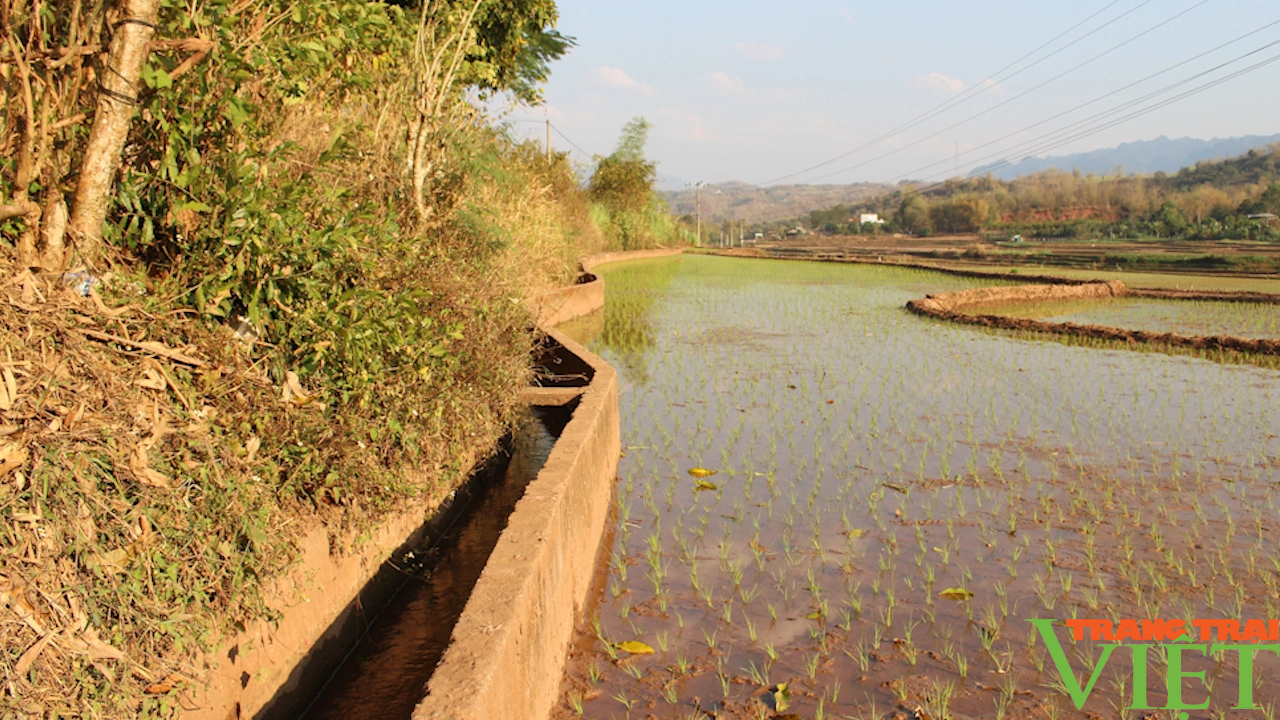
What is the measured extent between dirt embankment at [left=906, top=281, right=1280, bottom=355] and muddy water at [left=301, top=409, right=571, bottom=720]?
9828 millimetres

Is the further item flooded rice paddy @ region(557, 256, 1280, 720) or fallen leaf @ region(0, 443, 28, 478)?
flooded rice paddy @ region(557, 256, 1280, 720)

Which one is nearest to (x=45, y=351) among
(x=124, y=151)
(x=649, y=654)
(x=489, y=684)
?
(x=124, y=151)

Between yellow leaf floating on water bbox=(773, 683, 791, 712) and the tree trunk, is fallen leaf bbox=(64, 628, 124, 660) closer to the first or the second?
the tree trunk

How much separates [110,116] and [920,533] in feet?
14.1

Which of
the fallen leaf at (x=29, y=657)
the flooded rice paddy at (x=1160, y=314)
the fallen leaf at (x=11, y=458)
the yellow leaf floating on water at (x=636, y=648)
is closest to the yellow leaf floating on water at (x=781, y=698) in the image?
the yellow leaf floating on water at (x=636, y=648)

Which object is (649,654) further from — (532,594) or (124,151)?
(124,151)

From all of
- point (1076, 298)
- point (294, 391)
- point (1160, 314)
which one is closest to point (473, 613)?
point (294, 391)

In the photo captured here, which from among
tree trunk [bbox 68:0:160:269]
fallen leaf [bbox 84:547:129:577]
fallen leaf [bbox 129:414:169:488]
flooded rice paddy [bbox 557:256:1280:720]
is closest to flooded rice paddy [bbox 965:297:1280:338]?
flooded rice paddy [bbox 557:256:1280:720]

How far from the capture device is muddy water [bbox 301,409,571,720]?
3.34 metres

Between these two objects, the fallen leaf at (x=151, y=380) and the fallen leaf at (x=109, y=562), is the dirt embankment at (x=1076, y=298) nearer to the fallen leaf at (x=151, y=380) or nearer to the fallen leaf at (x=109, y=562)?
the fallen leaf at (x=151, y=380)

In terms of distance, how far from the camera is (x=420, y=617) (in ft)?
13.1

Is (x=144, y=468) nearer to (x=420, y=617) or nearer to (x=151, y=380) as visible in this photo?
(x=151, y=380)

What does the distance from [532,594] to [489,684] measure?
634 mm

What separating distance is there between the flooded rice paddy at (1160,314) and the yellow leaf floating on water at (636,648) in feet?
40.1
